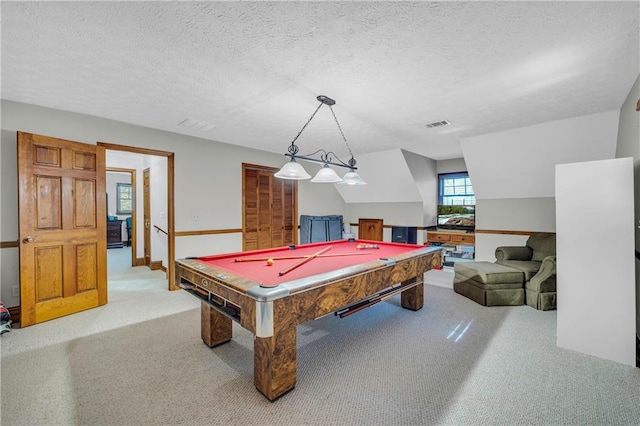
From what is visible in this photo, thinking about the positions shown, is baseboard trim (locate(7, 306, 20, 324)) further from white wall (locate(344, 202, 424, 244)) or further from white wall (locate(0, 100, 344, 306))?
white wall (locate(344, 202, 424, 244))

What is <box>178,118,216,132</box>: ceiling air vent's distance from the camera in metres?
3.75

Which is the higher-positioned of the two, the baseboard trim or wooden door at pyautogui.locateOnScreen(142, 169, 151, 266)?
wooden door at pyautogui.locateOnScreen(142, 169, 151, 266)

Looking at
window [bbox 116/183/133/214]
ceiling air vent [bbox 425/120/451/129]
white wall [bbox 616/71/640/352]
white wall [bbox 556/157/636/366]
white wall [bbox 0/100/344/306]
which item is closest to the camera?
white wall [bbox 556/157/636/366]

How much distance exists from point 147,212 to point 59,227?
8.95 ft

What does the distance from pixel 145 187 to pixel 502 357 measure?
6596 mm

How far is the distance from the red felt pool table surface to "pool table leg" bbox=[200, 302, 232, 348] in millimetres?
446

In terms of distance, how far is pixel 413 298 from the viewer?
3.42 meters

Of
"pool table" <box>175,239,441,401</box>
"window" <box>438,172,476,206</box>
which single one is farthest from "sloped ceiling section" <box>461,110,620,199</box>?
"pool table" <box>175,239,441,401</box>

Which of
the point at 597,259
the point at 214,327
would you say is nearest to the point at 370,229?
the point at 597,259

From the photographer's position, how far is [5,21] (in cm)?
174

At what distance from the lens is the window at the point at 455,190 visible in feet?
20.4

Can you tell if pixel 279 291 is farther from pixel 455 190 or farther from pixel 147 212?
pixel 455 190

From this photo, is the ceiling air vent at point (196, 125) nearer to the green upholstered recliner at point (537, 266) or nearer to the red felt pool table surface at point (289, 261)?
the red felt pool table surface at point (289, 261)

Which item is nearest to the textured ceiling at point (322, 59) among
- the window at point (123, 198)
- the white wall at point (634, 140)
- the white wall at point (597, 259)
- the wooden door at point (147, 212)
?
the white wall at point (634, 140)
